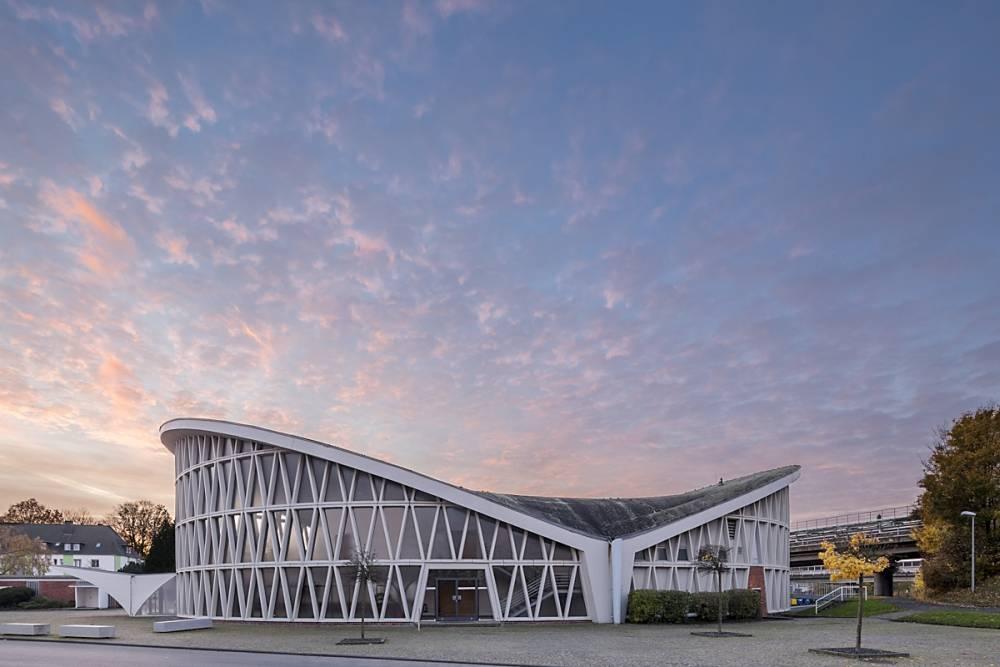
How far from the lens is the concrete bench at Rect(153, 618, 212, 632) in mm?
32938

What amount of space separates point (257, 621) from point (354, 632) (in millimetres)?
8804

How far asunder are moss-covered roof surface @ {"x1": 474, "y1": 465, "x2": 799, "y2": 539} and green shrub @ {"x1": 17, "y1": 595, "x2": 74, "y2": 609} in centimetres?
4456

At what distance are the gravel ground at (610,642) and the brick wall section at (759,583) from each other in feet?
17.7

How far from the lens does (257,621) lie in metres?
38.8

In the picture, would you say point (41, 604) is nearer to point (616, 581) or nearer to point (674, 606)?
point (616, 581)

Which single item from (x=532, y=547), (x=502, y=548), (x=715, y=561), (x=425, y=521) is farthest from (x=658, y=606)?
(x=425, y=521)

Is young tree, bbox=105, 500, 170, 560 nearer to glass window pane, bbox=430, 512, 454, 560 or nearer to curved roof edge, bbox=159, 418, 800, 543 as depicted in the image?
curved roof edge, bbox=159, 418, 800, 543

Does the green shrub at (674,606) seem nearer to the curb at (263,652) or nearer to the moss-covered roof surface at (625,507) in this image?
the moss-covered roof surface at (625,507)

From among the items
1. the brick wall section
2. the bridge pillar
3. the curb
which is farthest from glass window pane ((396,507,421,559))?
the bridge pillar

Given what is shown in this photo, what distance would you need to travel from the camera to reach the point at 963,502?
48375 millimetres

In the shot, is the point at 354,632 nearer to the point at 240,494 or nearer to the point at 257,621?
the point at 257,621

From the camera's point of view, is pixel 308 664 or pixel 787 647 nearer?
pixel 308 664

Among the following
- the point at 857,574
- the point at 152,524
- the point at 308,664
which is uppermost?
the point at 857,574

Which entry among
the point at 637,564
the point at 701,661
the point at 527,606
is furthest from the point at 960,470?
the point at 701,661
